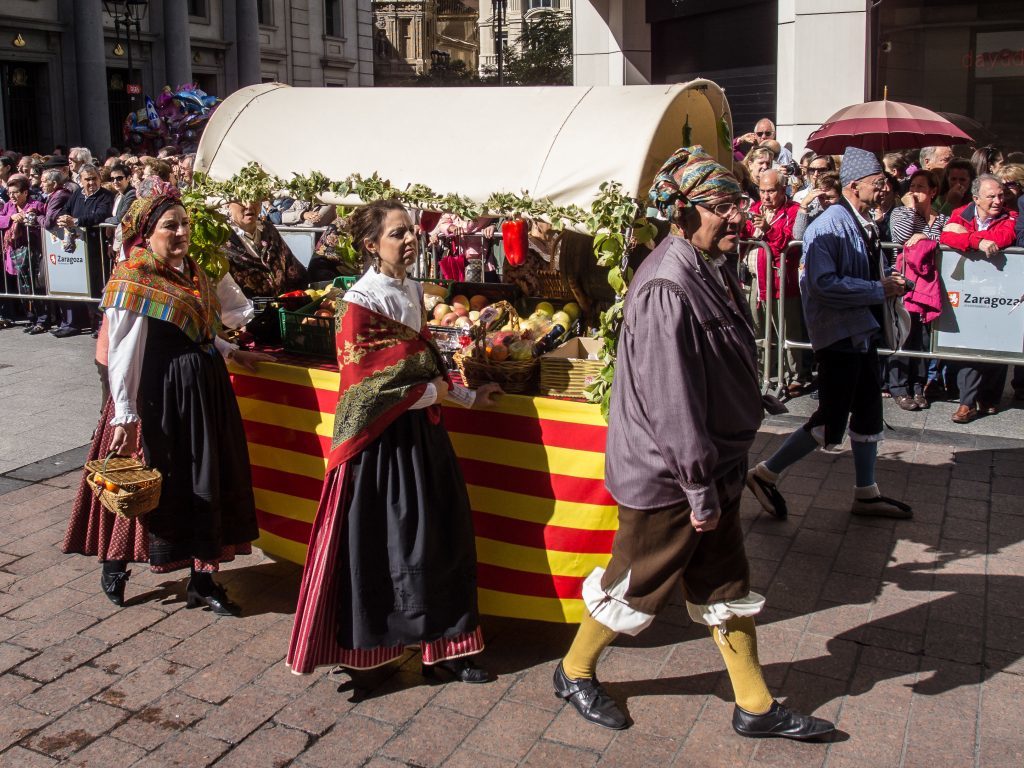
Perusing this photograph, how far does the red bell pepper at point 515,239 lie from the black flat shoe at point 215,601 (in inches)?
84.7

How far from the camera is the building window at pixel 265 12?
4238 cm

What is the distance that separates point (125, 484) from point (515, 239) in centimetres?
219

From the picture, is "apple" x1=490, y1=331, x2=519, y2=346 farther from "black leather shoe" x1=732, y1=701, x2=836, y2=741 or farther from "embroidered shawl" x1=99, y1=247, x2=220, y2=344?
"black leather shoe" x1=732, y1=701, x2=836, y2=741

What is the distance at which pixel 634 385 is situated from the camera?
3.74 metres

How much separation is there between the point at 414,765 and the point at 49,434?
5.22 meters

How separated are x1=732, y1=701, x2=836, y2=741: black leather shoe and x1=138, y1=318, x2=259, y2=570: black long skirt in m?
2.48

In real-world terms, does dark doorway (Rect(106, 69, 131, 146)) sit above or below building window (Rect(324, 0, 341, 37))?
below

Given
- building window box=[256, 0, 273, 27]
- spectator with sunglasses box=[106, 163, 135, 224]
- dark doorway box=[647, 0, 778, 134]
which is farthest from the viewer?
building window box=[256, 0, 273, 27]

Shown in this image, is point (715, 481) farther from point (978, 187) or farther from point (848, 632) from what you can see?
point (978, 187)


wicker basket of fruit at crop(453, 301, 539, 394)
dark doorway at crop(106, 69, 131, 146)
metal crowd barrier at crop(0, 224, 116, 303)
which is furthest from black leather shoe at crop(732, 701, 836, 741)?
dark doorway at crop(106, 69, 131, 146)

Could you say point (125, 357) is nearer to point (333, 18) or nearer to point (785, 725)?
point (785, 725)

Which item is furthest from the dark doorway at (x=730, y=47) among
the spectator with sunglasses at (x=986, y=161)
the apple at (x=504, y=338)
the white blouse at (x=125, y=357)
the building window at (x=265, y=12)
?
the building window at (x=265, y=12)

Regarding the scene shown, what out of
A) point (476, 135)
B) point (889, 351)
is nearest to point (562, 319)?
point (476, 135)

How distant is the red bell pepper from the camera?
5.39m
